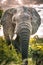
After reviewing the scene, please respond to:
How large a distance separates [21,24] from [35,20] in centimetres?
21

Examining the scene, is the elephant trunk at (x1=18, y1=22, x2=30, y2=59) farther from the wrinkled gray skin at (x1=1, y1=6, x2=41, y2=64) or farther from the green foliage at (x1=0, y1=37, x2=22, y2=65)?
the green foliage at (x1=0, y1=37, x2=22, y2=65)

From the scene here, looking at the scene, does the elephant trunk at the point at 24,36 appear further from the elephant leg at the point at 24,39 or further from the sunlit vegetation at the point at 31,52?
the sunlit vegetation at the point at 31,52

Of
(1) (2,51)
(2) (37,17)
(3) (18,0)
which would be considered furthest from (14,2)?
(1) (2,51)

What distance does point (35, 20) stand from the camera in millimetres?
3338

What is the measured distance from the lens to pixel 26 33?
315 cm

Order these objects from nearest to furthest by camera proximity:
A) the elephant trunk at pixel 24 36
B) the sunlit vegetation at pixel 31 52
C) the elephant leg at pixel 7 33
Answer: the elephant trunk at pixel 24 36 < the sunlit vegetation at pixel 31 52 < the elephant leg at pixel 7 33

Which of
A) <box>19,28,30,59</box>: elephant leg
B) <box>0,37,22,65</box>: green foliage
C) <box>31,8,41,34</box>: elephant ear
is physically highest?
<box>31,8,41,34</box>: elephant ear

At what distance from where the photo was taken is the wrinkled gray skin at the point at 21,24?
124 inches

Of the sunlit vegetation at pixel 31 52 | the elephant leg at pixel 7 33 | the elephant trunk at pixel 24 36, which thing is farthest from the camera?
the elephant leg at pixel 7 33

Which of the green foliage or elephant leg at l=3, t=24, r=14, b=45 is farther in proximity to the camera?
elephant leg at l=3, t=24, r=14, b=45

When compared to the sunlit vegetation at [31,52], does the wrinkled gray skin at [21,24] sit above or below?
above

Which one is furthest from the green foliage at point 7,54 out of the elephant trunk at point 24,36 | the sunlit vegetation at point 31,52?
the elephant trunk at point 24,36

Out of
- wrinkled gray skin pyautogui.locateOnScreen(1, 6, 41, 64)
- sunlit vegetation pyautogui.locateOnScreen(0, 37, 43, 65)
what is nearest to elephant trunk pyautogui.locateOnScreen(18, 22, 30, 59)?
wrinkled gray skin pyautogui.locateOnScreen(1, 6, 41, 64)

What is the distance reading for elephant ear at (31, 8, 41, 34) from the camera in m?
3.32
